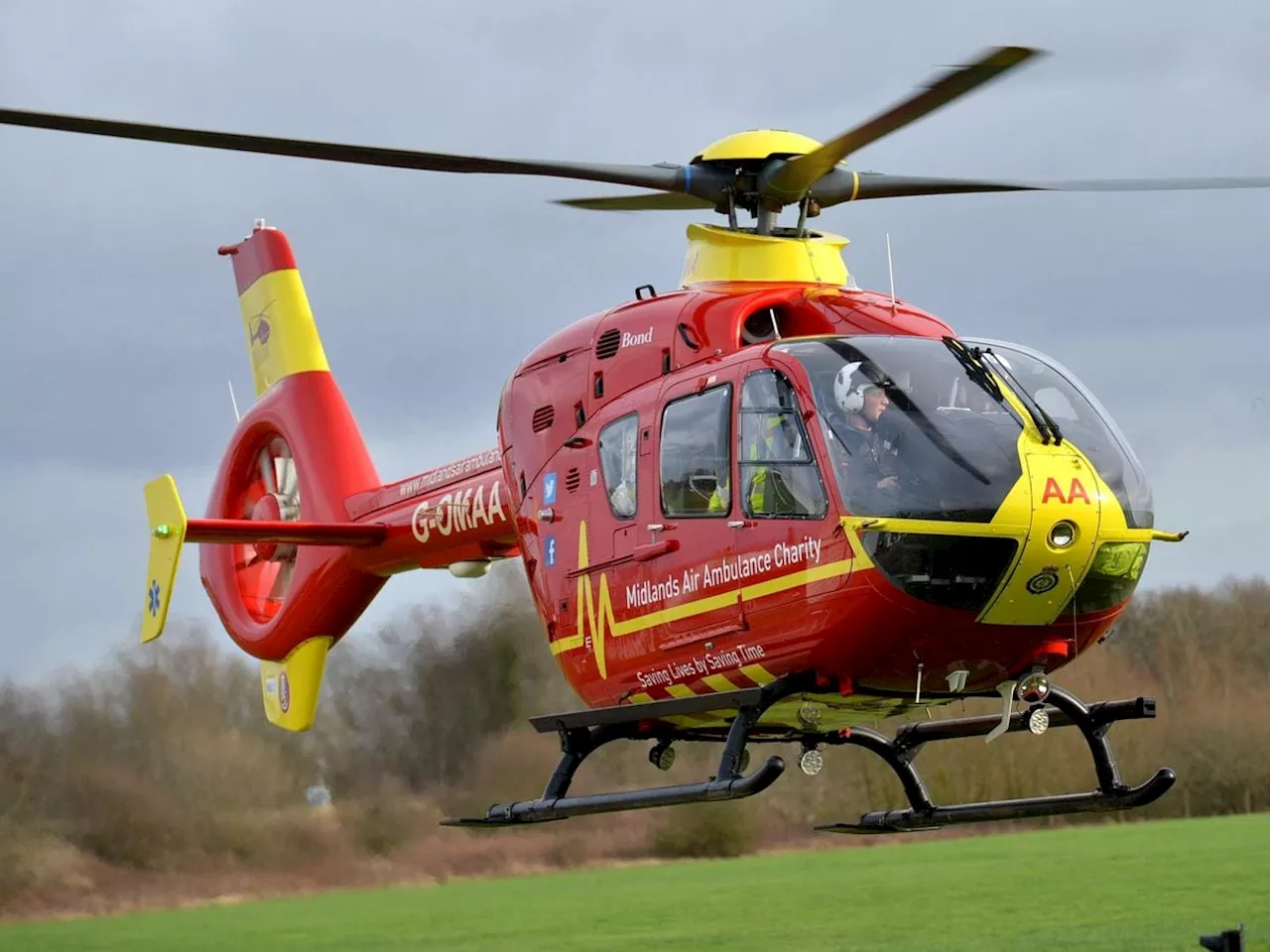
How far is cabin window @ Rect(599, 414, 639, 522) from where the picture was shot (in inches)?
419

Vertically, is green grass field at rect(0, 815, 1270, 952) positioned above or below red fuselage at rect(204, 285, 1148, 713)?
below

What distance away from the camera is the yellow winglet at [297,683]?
600 inches

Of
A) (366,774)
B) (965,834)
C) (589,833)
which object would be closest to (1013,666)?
(366,774)

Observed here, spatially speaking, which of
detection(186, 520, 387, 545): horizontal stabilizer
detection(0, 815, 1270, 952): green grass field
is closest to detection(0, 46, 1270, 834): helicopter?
detection(186, 520, 387, 545): horizontal stabilizer

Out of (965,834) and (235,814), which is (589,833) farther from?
(965,834)

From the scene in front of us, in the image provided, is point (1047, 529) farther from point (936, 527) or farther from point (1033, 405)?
point (1033, 405)

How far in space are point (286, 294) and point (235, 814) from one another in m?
11.8

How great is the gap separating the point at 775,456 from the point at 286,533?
5.26m

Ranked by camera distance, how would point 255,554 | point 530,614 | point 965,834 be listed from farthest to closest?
point 965,834
point 530,614
point 255,554

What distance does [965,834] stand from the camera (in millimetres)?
53938

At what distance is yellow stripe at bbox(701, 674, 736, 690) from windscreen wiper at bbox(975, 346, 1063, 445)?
6.72 feet

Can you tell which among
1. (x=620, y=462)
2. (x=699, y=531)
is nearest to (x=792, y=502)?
(x=699, y=531)

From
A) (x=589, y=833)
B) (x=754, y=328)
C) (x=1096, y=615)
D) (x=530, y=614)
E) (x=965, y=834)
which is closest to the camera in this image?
(x=1096, y=615)

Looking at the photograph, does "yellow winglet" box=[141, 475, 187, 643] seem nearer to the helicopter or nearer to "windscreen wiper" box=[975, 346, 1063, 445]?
the helicopter
